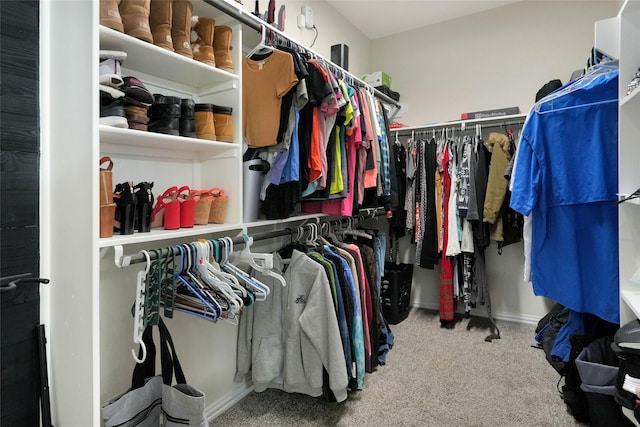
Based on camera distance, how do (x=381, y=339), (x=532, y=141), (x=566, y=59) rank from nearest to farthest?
(x=532, y=141), (x=381, y=339), (x=566, y=59)

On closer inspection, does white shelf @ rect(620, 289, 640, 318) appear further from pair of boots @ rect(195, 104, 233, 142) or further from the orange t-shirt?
pair of boots @ rect(195, 104, 233, 142)

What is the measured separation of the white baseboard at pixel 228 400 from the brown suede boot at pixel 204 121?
1379 millimetres

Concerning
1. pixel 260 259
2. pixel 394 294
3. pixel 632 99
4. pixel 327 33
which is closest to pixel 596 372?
pixel 632 99

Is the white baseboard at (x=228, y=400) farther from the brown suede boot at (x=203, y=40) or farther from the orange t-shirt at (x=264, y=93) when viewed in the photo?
the brown suede boot at (x=203, y=40)

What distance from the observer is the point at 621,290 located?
1366 mm

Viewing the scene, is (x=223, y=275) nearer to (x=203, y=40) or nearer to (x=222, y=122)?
(x=222, y=122)

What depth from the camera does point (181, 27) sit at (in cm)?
139

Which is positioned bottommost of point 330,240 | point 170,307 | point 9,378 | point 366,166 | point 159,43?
point 9,378

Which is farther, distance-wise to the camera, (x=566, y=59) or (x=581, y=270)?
(x=566, y=59)

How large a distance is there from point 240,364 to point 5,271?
1.18 metres

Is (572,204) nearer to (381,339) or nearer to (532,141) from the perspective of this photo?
(532,141)

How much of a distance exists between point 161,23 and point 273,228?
1320 millimetres

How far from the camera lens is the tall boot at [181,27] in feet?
4.54

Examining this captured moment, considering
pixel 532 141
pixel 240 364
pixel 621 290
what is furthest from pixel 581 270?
pixel 240 364
